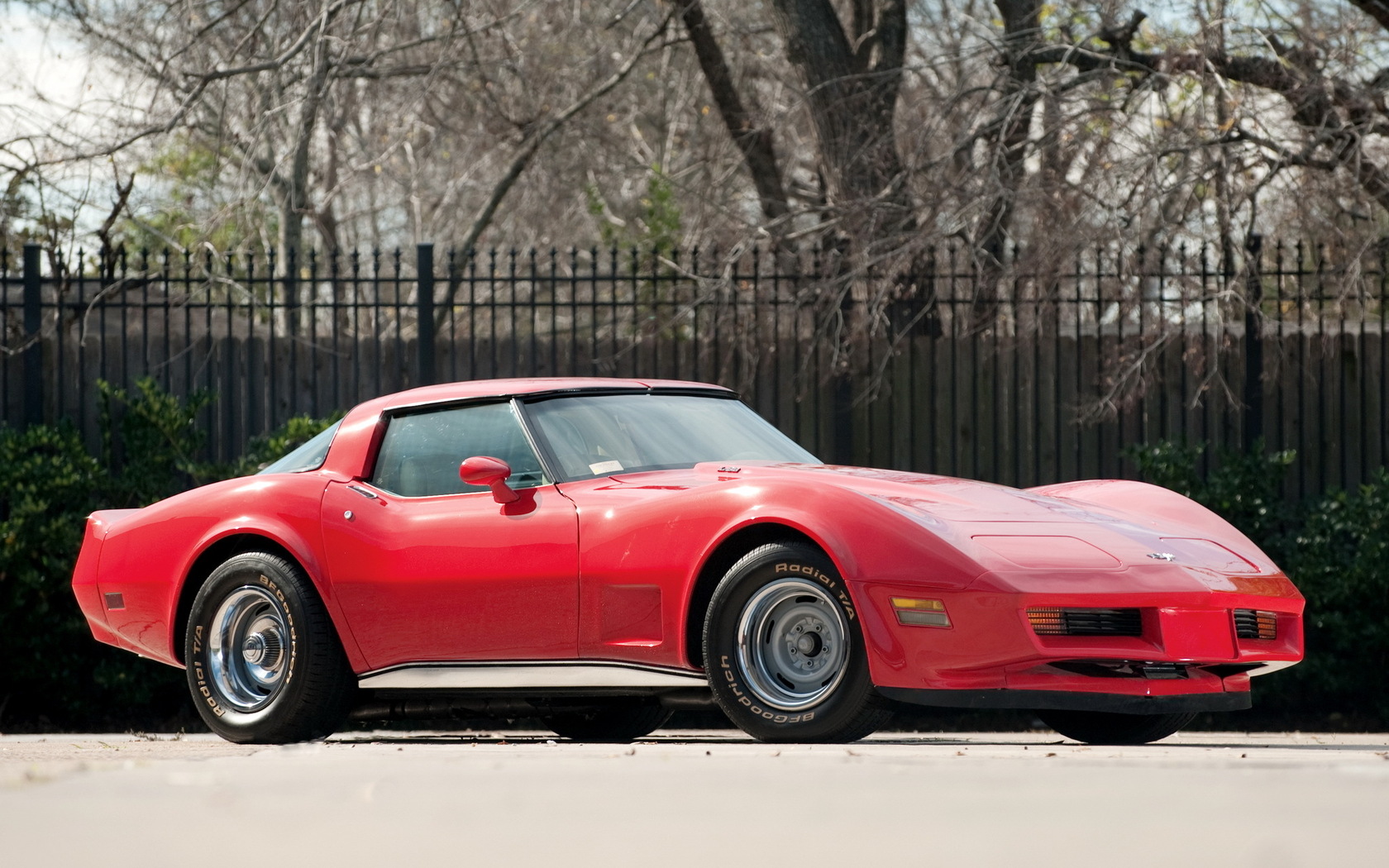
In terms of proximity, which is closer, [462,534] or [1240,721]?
[462,534]

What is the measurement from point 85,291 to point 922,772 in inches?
350

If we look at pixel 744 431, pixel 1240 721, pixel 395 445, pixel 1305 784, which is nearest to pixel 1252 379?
pixel 1240 721

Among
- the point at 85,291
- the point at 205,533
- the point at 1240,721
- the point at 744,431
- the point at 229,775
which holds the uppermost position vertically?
the point at 85,291

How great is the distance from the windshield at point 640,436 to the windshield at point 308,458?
1.06 metres

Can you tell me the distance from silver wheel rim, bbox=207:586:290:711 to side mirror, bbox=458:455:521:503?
114 centimetres

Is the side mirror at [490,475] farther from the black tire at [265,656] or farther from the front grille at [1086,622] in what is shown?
the front grille at [1086,622]

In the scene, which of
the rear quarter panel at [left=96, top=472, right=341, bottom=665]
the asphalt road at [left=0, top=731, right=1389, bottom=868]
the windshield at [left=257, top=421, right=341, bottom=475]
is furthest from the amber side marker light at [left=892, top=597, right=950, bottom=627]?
the windshield at [left=257, top=421, right=341, bottom=475]

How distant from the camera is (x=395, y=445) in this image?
6727 millimetres

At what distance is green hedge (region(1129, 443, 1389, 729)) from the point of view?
397 inches

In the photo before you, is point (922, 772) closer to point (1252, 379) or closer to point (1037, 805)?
point (1037, 805)

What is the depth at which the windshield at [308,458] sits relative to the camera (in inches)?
271

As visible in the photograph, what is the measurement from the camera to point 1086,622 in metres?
5.24

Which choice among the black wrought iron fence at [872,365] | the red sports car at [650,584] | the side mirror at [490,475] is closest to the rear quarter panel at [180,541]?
the red sports car at [650,584]

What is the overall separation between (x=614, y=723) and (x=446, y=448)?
4.71ft
